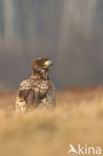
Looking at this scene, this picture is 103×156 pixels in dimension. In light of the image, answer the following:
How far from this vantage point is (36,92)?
25.1 feet

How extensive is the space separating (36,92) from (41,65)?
0.82 meters

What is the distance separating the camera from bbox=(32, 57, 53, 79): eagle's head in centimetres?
816

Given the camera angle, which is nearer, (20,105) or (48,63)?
(20,105)

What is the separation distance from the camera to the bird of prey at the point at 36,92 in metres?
7.67

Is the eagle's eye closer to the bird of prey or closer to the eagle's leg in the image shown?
the bird of prey

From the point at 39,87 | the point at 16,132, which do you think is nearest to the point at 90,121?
the point at 16,132

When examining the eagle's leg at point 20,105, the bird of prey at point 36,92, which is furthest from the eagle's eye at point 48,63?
the eagle's leg at point 20,105

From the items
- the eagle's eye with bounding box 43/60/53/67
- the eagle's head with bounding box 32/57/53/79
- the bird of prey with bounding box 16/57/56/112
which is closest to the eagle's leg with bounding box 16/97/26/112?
the bird of prey with bounding box 16/57/56/112

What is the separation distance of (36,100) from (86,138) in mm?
2240

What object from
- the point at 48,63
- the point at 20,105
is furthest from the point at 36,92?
the point at 48,63

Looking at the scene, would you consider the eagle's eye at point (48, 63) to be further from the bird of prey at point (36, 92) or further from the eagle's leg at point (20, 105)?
the eagle's leg at point (20, 105)

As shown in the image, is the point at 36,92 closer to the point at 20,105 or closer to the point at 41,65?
the point at 20,105

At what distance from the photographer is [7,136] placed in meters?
5.74

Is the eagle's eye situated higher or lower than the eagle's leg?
higher
